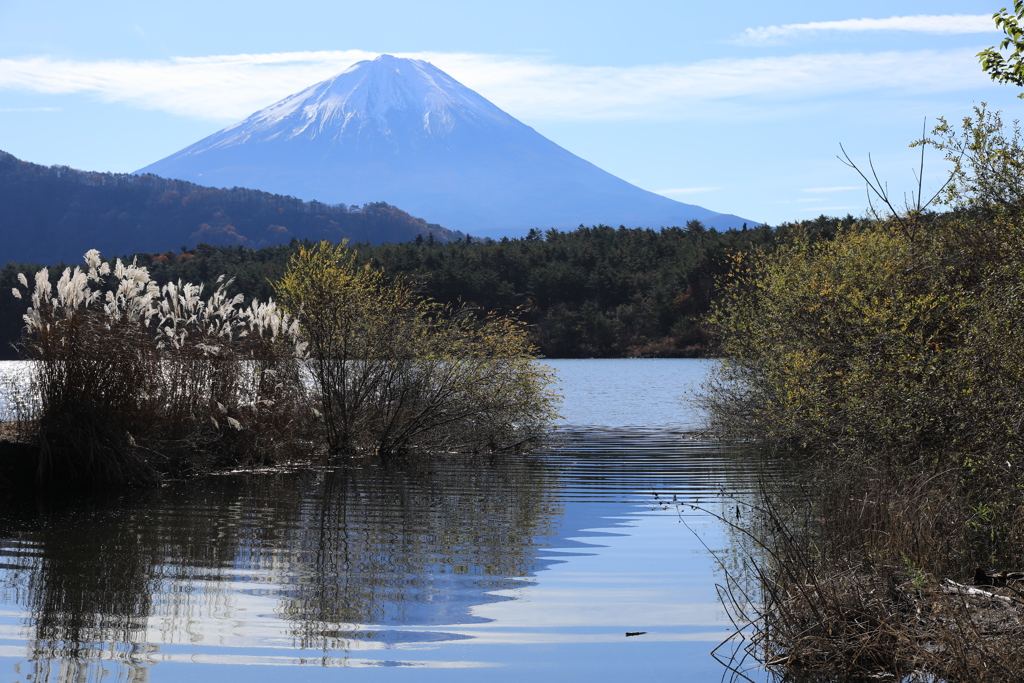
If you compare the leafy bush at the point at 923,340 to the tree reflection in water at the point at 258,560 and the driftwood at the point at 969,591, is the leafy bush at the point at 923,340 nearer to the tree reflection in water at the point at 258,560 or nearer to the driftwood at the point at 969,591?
the driftwood at the point at 969,591

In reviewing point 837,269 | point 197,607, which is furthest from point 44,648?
point 837,269

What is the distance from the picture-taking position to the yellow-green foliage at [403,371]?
24297mm

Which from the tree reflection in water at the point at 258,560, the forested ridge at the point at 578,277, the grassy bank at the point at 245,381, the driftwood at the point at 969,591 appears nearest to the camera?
the driftwood at the point at 969,591

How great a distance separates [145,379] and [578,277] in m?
87.3

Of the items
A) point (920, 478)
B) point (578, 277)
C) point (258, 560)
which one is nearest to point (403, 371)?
point (258, 560)

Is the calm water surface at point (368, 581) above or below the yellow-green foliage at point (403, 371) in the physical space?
below

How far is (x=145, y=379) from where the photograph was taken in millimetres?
19031

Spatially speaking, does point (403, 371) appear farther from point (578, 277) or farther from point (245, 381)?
point (578, 277)

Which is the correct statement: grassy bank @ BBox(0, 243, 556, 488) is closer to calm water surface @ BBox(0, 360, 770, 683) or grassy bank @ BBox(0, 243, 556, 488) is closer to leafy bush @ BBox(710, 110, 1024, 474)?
calm water surface @ BBox(0, 360, 770, 683)

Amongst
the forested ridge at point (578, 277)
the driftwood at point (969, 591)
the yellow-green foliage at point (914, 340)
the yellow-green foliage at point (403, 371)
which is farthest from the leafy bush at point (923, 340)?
the forested ridge at point (578, 277)

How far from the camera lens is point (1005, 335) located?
1065 cm

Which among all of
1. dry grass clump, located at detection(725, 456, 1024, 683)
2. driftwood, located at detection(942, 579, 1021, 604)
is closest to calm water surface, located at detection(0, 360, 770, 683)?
dry grass clump, located at detection(725, 456, 1024, 683)

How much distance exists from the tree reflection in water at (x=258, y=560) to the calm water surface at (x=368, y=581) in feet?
0.12

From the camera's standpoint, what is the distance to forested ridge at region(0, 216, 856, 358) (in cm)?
9662
